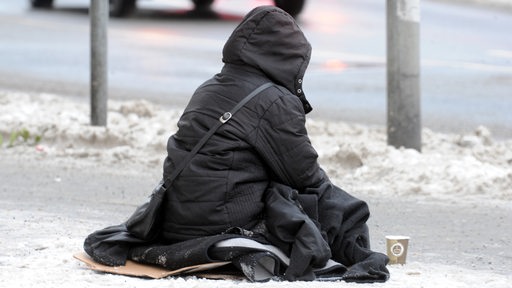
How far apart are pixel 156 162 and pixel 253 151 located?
11.1ft

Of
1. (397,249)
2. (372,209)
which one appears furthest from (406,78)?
(397,249)

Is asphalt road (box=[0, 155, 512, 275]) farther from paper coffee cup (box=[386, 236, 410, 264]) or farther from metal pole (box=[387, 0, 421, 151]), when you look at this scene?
metal pole (box=[387, 0, 421, 151])

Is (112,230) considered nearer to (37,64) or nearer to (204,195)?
(204,195)

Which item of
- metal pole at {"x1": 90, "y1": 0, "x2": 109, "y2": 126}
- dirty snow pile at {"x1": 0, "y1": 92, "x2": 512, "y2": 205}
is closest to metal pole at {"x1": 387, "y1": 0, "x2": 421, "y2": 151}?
dirty snow pile at {"x1": 0, "y1": 92, "x2": 512, "y2": 205}

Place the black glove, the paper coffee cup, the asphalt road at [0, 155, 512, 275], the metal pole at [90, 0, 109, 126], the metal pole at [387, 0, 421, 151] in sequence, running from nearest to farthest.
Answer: the black glove
the paper coffee cup
the asphalt road at [0, 155, 512, 275]
the metal pole at [387, 0, 421, 151]
the metal pole at [90, 0, 109, 126]

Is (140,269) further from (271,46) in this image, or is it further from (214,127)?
(271,46)

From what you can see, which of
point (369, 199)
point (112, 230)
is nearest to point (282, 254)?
point (112, 230)

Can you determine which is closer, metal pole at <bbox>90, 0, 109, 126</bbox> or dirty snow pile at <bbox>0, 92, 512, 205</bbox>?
dirty snow pile at <bbox>0, 92, 512, 205</bbox>

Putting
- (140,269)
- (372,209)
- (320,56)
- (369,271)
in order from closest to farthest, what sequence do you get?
1. (369,271)
2. (140,269)
3. (372,209)
4. (320,56)

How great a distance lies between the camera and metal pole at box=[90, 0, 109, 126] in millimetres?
9508

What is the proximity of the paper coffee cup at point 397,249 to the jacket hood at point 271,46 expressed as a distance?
90 centimetres

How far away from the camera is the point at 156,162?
8969 mm

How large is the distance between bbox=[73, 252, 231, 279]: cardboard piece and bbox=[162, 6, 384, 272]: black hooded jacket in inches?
6.2

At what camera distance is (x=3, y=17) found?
64.1 feet
